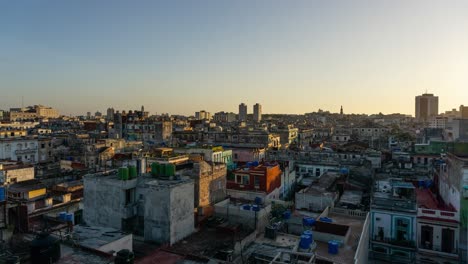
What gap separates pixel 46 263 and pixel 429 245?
2889 cm

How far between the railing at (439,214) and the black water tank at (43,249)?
27.8 m

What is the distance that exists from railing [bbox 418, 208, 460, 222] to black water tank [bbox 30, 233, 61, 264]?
2776 centimetres

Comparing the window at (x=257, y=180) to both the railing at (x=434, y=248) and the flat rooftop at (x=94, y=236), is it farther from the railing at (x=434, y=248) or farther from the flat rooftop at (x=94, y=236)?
the flat rooftop at (x=94, y=236)

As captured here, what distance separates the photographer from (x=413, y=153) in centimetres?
5319

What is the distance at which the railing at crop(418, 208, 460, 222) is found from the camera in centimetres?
2796

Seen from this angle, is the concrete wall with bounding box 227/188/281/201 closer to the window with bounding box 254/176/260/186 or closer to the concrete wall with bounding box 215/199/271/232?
the window with bounding box 254/176/260/186

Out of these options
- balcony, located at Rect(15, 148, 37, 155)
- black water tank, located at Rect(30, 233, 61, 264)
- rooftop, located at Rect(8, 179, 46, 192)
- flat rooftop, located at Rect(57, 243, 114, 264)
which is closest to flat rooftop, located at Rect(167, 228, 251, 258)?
flat rooftop, located at Rect(57, 243, 114, 264)

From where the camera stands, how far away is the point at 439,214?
28.4 metres

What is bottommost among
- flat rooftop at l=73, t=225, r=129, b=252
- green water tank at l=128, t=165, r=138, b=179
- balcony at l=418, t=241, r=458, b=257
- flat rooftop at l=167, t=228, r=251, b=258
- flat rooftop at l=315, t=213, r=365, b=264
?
balcony at l=418, t=241, r=458, b=257

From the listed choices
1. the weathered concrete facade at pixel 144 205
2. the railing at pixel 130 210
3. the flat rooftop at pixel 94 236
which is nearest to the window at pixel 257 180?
the weathered concrete facade at pixel 144 205

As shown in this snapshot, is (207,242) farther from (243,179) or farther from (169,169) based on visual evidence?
(243,179)

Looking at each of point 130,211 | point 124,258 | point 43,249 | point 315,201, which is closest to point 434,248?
point 315,201

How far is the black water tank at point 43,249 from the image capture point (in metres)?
13.5

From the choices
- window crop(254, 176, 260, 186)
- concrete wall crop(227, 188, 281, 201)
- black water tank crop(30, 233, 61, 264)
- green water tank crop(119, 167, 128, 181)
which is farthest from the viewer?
window crop(254, 176, 260, 186)
